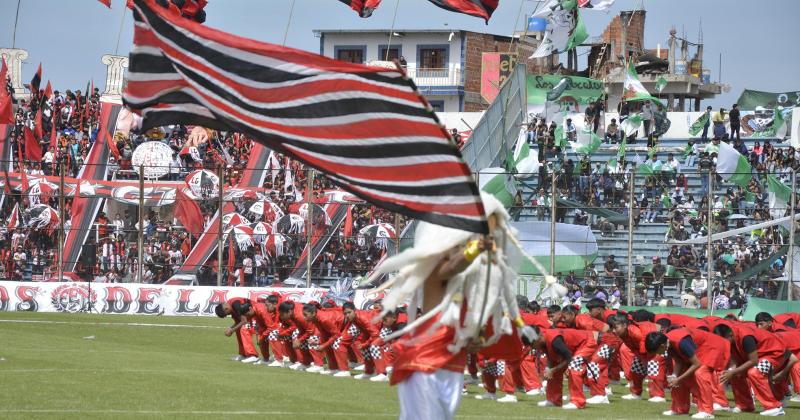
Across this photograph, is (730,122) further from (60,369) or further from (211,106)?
(211,106)

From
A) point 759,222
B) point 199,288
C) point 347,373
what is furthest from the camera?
point 199,288

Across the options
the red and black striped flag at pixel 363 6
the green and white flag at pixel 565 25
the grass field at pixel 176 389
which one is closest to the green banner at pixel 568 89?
the green and white flag at pixel 565 25

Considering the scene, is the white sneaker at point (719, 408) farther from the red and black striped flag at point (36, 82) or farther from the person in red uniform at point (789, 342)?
the red and black striped flag at point (36, 82)

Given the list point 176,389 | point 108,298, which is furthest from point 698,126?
point 176,389

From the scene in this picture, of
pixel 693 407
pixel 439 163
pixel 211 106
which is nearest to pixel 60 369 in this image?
pixel 693 407

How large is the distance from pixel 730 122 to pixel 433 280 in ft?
126

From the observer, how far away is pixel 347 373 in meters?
22.2

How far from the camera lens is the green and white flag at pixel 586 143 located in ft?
145

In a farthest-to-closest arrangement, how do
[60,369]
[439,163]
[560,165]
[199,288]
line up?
1. [560,165]
2. [199,288]
3. [60,369]
4. [439,163]

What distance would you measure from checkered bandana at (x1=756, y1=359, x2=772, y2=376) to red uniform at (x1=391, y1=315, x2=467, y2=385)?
33.3 ft

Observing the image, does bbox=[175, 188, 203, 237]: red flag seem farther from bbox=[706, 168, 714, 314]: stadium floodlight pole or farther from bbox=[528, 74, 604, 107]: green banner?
bbox=[528, 74, 604, 107]: green banner

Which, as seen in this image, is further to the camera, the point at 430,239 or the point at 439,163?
the point at 430,239

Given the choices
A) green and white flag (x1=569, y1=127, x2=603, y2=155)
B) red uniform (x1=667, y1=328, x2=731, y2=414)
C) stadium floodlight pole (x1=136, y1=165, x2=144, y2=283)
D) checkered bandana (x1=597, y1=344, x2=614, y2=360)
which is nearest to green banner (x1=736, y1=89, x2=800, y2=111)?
green and white flag (x1=569, y1=127, x2=603, y2=155)

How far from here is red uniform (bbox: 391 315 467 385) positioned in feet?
27.7
